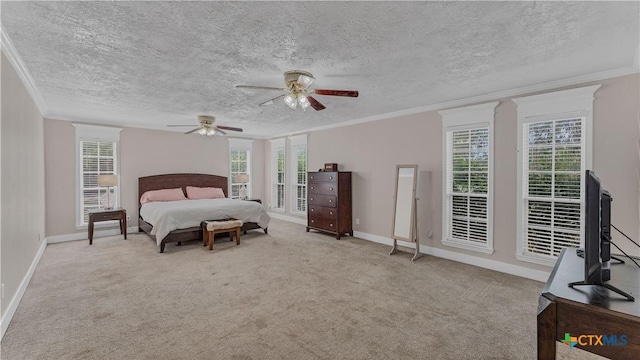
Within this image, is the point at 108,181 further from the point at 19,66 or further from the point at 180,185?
the point at 19,66

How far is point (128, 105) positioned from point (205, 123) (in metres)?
1.24

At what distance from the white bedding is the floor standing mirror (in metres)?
2.87

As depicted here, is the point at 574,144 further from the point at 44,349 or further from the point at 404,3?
the point at 44,349

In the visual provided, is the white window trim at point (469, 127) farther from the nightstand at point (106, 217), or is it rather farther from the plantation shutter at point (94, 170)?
the plantation shutter at point (94, 170)

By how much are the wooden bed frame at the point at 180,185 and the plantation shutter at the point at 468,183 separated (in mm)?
3876

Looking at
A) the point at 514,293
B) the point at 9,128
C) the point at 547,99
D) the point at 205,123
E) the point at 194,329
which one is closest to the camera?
the point at 194,329

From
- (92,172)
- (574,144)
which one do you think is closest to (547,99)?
(574,144)

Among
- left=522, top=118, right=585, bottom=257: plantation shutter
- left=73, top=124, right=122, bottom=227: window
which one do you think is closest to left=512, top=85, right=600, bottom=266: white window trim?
left=522, top=118, right=585, bottom=257: plantation shutter

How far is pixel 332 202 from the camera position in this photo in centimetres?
588

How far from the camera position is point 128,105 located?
4539mm

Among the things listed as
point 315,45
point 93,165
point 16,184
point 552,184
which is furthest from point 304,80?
point 93,165

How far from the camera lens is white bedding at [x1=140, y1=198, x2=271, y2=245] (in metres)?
4.86

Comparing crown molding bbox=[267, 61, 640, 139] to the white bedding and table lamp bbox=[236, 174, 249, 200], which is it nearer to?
the white bedding

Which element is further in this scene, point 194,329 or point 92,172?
point 92,172
